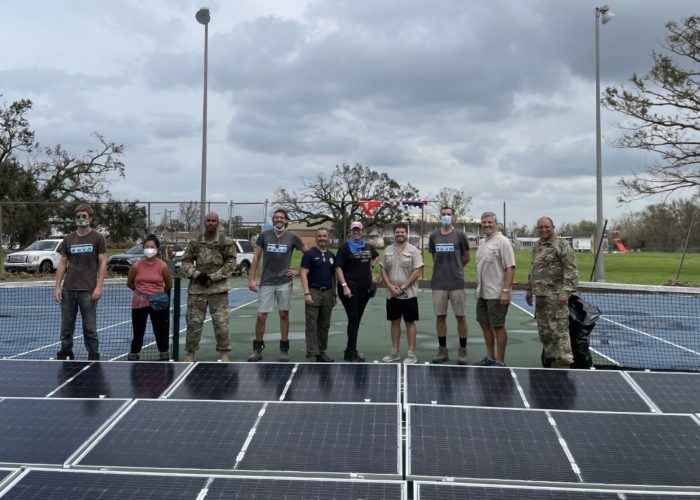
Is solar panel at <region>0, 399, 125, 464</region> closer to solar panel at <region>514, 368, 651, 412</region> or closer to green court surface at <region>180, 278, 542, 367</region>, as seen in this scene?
solar panel at <region>514, 368, 651, 412</region>

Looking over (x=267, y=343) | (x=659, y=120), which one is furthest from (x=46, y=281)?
(x=659, y=120)

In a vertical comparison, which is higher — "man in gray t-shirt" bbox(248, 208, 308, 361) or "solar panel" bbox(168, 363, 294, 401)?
"man in gray t-shirt" bbox(248, 208, 308, 361)

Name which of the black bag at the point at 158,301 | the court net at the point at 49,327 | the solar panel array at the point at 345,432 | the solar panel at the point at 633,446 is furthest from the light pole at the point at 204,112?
the solar panel at the point at 633,446

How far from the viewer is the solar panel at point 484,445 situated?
359 centimetres

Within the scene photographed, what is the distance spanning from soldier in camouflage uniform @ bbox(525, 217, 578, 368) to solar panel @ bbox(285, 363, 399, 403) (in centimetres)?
230

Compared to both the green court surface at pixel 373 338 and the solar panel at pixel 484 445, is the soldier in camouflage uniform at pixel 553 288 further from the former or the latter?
the solar panel at pixel 484 445

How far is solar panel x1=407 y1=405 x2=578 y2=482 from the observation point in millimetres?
3594

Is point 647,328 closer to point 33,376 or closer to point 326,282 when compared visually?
point 326,282

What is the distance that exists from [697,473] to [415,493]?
1.71 metres

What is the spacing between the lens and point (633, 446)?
12.8 ft

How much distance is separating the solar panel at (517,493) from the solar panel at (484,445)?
20cm

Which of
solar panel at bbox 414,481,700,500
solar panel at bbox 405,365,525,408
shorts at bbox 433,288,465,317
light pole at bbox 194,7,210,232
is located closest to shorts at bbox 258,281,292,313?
shorts at bbox 433,288,465,317

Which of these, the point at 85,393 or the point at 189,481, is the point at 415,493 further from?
the point at 85,393

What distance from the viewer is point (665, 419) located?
429 centimetres
